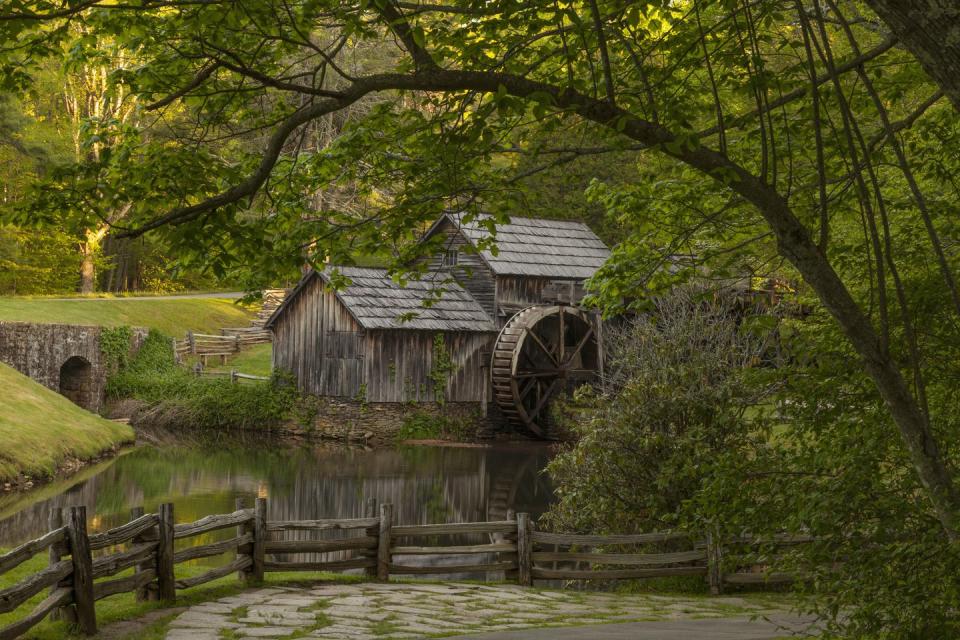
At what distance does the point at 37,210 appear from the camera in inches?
283

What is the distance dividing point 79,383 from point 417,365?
10.7 meters

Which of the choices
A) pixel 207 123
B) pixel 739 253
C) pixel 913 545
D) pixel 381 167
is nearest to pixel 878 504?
Answer: pixel 913 545

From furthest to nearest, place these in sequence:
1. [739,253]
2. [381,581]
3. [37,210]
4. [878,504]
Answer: [381,581] < [739,253] < [37,210] < [878,504]

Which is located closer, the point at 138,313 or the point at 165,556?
the point at 165,556

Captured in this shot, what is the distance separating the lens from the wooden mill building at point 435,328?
31.8 metres

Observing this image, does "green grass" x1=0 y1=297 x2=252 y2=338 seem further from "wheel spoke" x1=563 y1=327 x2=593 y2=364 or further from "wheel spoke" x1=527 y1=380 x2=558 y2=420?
"wheel spoke" x1=563 y1=327 x2=593 y2=364

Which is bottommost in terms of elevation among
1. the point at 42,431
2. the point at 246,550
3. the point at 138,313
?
the point at 246,550

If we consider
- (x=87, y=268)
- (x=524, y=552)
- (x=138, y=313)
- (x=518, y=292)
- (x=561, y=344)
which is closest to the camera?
(x=524, y=552)

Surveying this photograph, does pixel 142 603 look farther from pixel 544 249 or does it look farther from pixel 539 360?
pixel 544 249

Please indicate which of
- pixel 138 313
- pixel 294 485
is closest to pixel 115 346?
pixel 138 313

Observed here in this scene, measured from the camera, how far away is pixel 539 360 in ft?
115

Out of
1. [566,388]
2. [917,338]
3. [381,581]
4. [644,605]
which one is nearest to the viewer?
[917,338]

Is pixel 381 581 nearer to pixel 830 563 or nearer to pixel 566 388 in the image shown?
pixel 830 563

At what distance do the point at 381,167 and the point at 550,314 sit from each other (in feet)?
82.6
